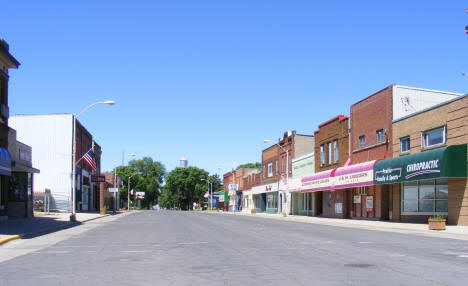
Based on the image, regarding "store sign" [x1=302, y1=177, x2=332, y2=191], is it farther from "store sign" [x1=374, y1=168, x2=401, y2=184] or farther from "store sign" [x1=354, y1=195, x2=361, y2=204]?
"store sign" [x1=374, y1=168, x2=401, y2=184]

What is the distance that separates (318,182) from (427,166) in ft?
55.8

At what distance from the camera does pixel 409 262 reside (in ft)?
38.7

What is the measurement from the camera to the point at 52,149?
171 ft

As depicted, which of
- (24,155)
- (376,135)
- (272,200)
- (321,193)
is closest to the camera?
(24,155)

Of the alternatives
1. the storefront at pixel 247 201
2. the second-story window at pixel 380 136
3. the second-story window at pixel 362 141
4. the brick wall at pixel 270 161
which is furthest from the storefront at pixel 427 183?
the storefront at pixel 247 201

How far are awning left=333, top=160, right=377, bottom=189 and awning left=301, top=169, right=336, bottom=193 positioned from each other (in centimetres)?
123

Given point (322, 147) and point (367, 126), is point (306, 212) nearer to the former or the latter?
point (322, 147)

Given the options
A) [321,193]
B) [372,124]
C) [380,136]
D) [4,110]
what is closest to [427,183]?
[380,136]

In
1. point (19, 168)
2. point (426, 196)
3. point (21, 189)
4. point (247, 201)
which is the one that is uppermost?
point (19, 168)

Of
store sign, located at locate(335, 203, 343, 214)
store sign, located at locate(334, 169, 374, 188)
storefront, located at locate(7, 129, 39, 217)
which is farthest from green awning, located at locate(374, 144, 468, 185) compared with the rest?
storefront, located at locate(7, 129, 39, 217)

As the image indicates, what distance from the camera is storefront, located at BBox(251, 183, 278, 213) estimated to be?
64625 millimetres

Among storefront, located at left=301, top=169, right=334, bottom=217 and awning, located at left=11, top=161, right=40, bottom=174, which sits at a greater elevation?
awning, located at left=11, top=161, right=40, bottom=174

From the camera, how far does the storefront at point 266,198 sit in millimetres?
64625

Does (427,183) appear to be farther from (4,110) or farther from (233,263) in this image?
(4,110)
